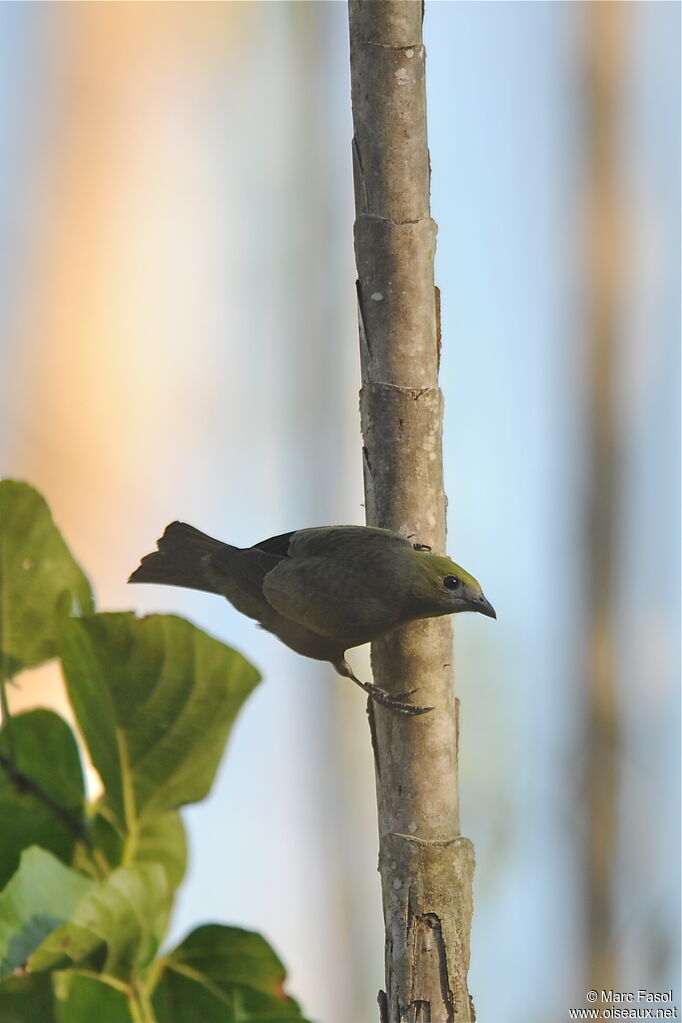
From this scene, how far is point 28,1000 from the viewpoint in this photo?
40.1 inches

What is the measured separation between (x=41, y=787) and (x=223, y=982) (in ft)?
0.93

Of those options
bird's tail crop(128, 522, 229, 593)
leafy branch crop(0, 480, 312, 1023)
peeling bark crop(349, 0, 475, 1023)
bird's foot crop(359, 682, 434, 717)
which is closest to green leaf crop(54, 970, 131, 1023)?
leafy branch crop(0, 480, 312, 1023)

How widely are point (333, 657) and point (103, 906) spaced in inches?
16.9

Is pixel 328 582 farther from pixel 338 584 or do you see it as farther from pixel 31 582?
pixel 31 582

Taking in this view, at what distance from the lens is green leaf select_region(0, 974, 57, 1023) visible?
102cm

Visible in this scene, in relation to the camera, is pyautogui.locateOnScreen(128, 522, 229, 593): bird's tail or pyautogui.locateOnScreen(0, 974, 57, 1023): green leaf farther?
pyautogui.locateOnScreen(128, 522, 229, 593): bird's tail

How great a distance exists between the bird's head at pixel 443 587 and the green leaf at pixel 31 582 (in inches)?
14.9

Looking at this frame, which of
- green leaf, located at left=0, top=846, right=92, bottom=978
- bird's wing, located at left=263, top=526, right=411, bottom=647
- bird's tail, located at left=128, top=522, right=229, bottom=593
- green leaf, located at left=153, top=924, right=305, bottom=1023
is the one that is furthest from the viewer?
bird's tail, located at left=128, top=522, right=229, bottom=593

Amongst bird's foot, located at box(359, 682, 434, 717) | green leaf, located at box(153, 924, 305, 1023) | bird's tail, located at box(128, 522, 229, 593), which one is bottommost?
green leaf, located at box(153, 924, 305, 1023)

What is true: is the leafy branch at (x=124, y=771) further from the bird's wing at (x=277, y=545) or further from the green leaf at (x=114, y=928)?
the bird's wing at (x=277, y=545)

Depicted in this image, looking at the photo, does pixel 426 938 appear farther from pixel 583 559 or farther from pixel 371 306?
pixel 583 559

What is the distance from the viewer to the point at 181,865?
1186 mm

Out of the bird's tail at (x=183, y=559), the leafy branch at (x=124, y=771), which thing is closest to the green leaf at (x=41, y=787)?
the leafy branch at (x=124, y=771)

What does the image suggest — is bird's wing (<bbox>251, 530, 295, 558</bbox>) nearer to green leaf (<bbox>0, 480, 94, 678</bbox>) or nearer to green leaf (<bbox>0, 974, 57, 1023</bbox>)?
green leaf (<bbox>0, 480, 94, 678</bbox>)
